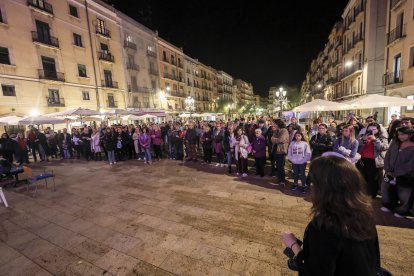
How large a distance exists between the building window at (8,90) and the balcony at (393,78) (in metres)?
29.5

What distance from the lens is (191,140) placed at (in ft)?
32.2

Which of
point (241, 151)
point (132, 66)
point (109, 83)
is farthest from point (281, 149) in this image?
point (132, 66)

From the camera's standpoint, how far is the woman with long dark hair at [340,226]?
1166 millimetres

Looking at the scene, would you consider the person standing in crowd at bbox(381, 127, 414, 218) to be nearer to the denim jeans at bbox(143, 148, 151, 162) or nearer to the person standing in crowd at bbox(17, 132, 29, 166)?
the denim jeans at bbox(143, 148, 151, 162)

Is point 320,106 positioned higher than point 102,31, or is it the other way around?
point 102,31

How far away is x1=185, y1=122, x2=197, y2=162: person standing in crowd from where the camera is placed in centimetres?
970

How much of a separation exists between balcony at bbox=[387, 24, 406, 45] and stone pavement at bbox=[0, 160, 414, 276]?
17260 millimetres

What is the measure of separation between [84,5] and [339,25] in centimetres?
3426

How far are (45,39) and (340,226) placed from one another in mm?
25649

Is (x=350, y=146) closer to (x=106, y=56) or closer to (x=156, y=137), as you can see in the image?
(x=156, y=137)

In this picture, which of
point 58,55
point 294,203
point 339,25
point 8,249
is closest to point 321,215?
point 294,203

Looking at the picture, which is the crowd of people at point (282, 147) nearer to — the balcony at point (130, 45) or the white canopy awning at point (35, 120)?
the white canopy awning at point (35, 120)

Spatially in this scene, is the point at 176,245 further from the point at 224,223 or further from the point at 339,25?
the point at 339,25

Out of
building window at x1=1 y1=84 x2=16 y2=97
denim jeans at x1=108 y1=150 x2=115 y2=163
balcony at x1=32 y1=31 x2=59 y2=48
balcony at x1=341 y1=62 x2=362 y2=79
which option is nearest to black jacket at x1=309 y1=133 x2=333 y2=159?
denim jeans at x1=108 y1=150 x2=115 y2=163
